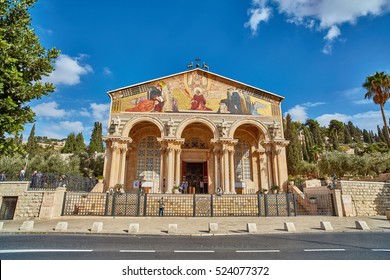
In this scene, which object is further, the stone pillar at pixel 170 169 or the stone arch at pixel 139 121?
the stone arch at pixel 139 121

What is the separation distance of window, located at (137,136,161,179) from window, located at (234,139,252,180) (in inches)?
345

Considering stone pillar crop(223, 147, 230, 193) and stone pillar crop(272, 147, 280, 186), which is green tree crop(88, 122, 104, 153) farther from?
stone pillar crop(272, 147, 280, 186)

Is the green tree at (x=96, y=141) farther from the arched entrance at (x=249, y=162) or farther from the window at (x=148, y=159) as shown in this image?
the arched entrance at (x=249, y=162)

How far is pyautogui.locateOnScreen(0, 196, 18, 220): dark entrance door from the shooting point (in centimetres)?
1376

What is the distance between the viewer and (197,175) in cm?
2431

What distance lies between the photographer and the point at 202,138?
24922 mm

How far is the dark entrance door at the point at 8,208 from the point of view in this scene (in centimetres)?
1376

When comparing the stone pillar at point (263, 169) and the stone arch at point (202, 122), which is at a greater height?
the stone arch at point (202, 122)

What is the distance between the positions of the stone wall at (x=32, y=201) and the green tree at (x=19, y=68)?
533 cm

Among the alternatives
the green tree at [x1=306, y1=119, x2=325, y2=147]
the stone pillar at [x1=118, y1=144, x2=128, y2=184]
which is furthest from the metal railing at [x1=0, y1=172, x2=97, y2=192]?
the green tree at [x1=306, y1=119, x2=325, y2=147]

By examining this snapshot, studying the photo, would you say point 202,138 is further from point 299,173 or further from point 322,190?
point 299,173

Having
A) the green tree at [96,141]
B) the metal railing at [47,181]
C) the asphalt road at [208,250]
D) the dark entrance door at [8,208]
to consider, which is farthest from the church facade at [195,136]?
the green tree at [96,141]

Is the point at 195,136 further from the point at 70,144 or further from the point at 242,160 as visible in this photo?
the point at 70,144

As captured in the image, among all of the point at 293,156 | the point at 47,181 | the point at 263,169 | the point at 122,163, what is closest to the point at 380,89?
the point at 293,156
